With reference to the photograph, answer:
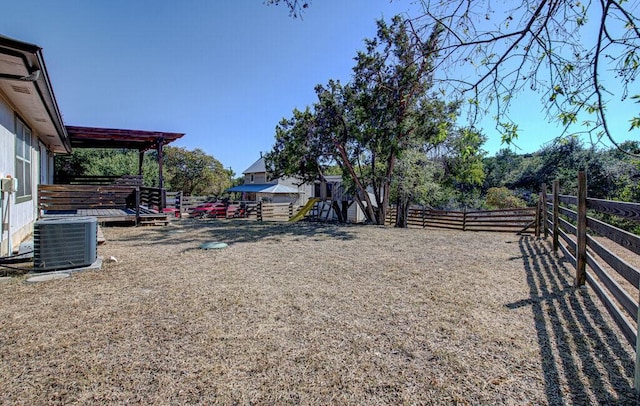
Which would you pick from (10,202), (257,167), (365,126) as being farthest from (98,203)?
(257,167)

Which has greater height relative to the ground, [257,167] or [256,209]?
[257,167]

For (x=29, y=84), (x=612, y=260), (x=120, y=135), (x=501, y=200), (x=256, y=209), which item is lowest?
(x=256, y=209)

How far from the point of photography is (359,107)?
1290 centimetres

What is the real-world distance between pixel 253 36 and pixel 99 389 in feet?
30.3

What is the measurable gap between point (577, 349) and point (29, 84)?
7360mm

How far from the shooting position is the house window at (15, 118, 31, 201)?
608 cm

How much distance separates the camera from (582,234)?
400 cm

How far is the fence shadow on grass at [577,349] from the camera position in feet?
6.41

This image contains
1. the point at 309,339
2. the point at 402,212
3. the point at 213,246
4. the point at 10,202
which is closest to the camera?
the point at 309,339

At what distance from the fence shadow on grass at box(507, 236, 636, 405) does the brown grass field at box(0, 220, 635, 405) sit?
0.04 feet

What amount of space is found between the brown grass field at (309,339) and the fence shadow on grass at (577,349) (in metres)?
0.01

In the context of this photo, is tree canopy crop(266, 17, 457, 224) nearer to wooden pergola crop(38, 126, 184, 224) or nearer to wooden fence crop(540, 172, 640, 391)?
wooden pergola crop(38, 126, 184, 224)

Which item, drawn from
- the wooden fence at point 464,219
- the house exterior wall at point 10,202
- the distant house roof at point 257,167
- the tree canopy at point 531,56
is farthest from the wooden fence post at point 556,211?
the distant house roof at point 257,167

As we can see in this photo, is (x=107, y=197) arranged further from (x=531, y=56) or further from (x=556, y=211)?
(x=556, y=211)
